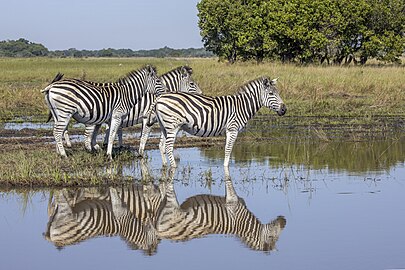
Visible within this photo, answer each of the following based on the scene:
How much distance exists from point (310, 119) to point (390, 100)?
4.23 meters

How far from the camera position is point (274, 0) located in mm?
41406

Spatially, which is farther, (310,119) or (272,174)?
(310,119)

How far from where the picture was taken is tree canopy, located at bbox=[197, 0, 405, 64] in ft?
129

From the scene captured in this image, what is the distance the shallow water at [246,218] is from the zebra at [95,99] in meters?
1.04

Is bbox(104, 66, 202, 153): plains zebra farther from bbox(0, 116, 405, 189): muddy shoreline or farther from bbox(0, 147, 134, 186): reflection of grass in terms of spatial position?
bbox(0, 147, 134, 186): reflection of grass

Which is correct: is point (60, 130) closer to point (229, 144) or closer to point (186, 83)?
point (186, 83)

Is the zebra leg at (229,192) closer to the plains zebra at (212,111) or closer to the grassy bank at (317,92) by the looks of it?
the plains zebra at (212,111)

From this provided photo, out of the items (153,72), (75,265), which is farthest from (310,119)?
(75,265)

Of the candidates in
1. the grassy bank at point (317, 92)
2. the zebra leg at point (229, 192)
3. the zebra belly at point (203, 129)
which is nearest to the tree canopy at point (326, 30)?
the grassy bank at point (317, 92)

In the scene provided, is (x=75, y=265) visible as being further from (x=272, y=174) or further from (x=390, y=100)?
(x=390, y=100)

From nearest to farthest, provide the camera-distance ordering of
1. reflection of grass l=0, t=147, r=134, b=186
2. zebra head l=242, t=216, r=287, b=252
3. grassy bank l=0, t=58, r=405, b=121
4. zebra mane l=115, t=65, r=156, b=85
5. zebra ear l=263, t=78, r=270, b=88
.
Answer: zebra head l=242, t=216, r=287, b=252, reflection of grass l=0, t=147, r=134, b=186, zebra ear l=263, t=78, r=270, b=88, zebra mane l=115, t=65, r=156, b=85, grassy bank l=0, t=58, r=405, b=121

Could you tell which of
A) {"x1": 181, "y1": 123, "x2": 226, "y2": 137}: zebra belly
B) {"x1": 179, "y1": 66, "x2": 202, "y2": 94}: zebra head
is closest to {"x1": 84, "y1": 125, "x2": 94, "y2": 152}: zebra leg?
{"x1": 179, "y1": 66, "x2": 202, "y2": 94}: zebra head

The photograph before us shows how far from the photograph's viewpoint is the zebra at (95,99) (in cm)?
1250

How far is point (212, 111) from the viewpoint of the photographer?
473 inches
